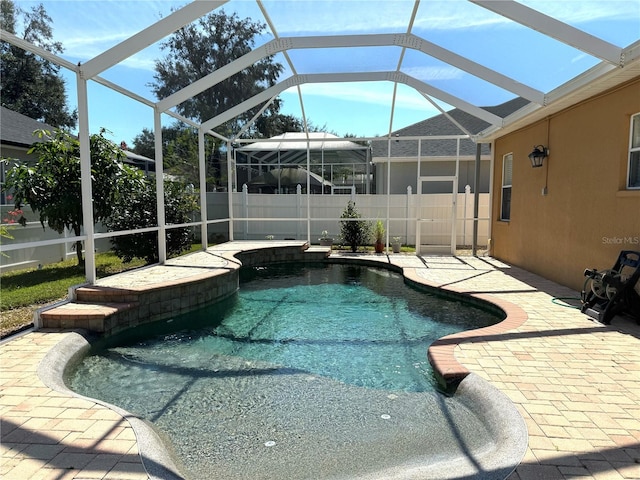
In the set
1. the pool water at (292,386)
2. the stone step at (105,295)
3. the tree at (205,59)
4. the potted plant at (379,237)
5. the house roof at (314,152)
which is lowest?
the pool water at (292,386)

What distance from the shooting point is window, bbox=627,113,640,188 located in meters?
5.05

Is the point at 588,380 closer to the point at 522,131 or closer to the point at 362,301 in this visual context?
the point at 362,301

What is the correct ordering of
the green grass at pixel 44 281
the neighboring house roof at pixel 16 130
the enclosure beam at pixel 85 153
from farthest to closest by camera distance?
the neighboring house roof at pixel 16 130, the green grass at pixel 44 281, the enclosure beam at pixel 85 153

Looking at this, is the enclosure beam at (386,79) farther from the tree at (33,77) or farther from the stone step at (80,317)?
the tree at (33,77)

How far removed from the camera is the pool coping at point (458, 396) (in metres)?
2.22

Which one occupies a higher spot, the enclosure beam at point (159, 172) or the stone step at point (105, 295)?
the enclosure beam at point (159, 172)

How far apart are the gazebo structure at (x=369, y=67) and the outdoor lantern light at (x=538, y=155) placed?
24.2 inches

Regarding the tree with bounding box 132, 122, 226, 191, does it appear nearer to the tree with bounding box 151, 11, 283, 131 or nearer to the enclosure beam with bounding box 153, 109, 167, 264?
the tree with bounding box 151, 11, 283, 131

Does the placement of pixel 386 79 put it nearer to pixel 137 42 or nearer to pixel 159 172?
pixel 159 172

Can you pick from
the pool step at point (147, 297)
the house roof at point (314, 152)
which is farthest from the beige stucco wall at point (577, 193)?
the house roof at point (314, 152)

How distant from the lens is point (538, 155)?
23.8 ft

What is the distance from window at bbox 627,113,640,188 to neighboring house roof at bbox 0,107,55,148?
10.5m

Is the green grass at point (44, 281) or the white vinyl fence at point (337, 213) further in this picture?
the white vinyl fence at point (337, 213)

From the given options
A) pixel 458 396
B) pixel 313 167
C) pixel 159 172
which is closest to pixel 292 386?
pixel 458 396
